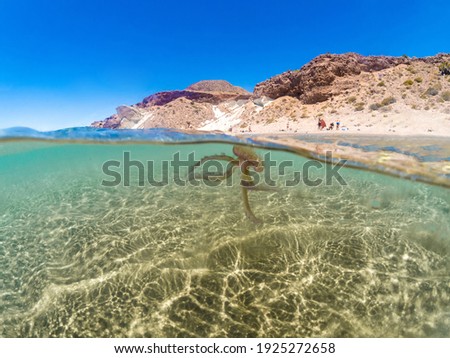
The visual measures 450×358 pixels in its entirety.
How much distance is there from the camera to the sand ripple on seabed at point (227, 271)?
388 centimetres

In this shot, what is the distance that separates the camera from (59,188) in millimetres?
11719

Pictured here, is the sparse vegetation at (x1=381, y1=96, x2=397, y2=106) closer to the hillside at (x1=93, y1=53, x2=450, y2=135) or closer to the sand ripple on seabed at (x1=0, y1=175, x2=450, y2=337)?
the hillside at (x1=93, y1=53, x2=450, y2=135)

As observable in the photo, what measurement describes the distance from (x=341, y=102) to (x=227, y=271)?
98.3 feet

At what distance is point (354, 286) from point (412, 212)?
4.85 meters

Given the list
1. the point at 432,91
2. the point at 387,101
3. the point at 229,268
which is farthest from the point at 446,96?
the point at 229,268

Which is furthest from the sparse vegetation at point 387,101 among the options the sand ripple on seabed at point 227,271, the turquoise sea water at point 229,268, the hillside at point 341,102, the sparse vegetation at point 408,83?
the sand ripple on seabed at point 227,271

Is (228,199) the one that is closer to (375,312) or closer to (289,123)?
(375,312)

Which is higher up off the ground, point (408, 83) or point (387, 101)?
point (408, 83)

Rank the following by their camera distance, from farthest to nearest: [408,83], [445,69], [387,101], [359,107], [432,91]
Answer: [445,69] → [408,83] → [359,107] → [387,101] → [432,91]

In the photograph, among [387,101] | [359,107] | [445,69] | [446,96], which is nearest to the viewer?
[446,96]

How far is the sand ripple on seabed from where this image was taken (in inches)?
153

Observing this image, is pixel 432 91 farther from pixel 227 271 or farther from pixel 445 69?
pixel 227 271

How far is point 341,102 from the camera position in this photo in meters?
28.5

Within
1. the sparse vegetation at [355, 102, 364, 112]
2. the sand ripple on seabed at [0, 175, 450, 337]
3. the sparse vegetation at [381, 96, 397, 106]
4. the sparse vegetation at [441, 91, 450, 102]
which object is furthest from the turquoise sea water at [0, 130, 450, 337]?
the sparse vegetation at [355, 102, 364, 112]
